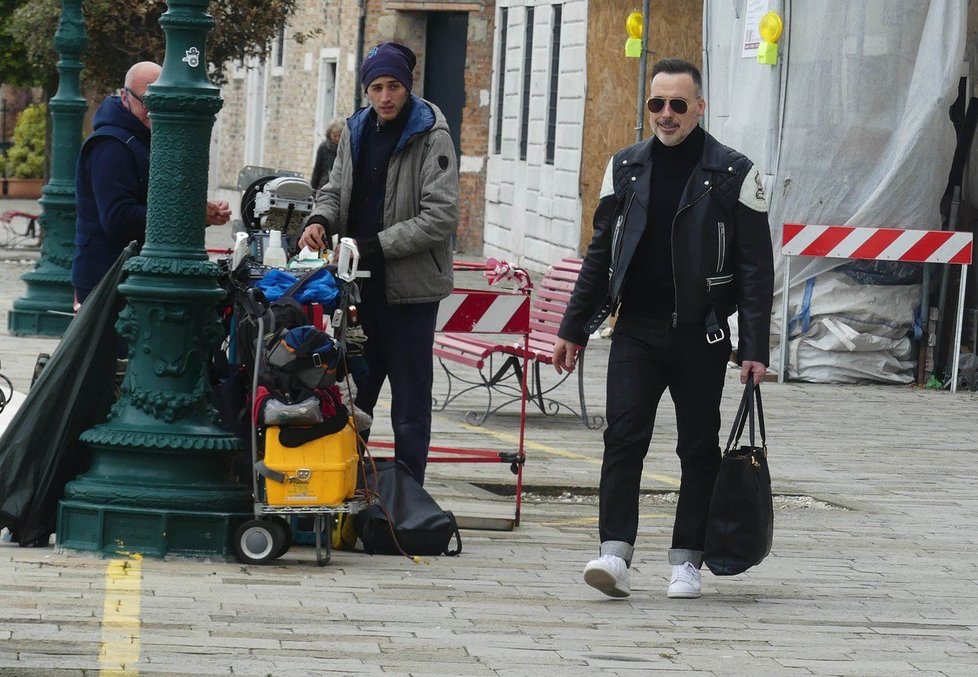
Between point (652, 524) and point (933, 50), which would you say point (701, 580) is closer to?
point (652, 524)

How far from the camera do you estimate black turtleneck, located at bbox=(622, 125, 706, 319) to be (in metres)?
6.87

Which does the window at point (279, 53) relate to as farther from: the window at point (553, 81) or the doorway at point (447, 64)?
the window at point (553, 81)

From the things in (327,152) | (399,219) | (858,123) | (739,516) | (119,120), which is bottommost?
(739,516)

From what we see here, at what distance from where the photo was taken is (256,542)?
713 cm

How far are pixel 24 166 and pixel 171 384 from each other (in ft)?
128

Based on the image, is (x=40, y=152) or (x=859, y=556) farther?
(x=40, y=152)

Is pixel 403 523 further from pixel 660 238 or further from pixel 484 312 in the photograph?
pixel 484 312

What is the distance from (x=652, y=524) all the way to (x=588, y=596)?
2016mm

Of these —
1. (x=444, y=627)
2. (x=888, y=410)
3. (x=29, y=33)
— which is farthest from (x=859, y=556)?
(x=29, y=33)

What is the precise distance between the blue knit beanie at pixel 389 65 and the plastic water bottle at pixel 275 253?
0.66 m

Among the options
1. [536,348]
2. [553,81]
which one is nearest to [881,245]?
[536,348]

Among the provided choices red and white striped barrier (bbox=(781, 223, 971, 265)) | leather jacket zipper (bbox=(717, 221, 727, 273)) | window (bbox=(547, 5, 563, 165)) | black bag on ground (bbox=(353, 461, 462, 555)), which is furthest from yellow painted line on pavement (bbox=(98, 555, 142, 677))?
window (bbox=(547, 5, 563, 165))

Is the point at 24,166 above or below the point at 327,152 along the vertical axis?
below

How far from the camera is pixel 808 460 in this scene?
11.2 meters
